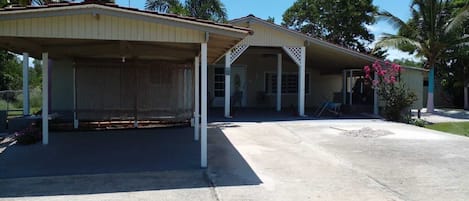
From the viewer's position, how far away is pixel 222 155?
7898 millimetres

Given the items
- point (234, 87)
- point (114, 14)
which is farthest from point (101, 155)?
point (234, 87)

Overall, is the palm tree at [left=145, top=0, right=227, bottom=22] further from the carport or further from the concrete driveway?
the concrete driveway

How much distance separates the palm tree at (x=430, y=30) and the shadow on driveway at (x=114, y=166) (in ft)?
46.2

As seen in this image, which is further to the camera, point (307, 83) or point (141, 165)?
point (307, 83)

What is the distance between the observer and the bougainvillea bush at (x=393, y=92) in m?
15.2

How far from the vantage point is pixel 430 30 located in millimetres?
20016

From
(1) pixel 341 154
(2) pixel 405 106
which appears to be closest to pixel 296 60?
(2) pixel 405 106

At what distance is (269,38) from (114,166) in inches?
391

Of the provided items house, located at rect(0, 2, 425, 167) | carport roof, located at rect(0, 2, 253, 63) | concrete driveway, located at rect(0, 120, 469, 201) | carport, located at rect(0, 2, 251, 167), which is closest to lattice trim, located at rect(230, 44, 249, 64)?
house, located at rect(0, 2, 425, 167)

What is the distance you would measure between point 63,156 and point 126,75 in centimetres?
478

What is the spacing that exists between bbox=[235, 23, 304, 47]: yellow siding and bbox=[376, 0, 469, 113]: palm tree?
683 centimetres

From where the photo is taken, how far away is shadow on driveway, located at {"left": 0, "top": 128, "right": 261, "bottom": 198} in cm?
561

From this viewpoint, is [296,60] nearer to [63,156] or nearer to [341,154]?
[341,154]

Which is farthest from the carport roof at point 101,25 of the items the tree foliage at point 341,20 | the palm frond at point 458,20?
the tree foliage at point 341,20
